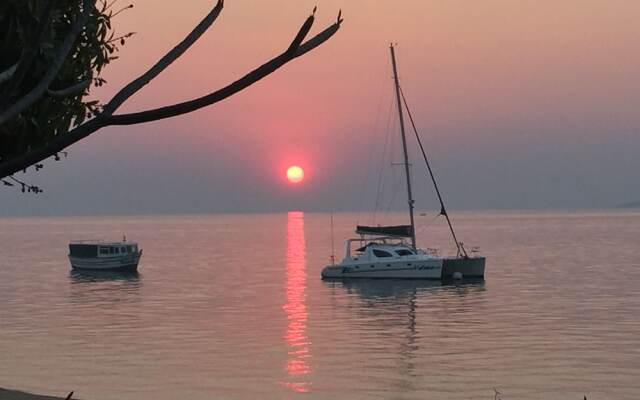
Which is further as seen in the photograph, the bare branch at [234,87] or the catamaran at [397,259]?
the catamaran at [397,259]

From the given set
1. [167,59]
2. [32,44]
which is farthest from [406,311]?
[32,44]

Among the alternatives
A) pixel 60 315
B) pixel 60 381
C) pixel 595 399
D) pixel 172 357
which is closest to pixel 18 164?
pixel 595 399

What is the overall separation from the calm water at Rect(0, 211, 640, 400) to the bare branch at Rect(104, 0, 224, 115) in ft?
83.2

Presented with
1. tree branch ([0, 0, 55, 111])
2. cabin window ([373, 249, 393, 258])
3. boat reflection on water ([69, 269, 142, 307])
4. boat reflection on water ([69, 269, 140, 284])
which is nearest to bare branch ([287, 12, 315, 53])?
tree branch ([0, 0, 55, 111])

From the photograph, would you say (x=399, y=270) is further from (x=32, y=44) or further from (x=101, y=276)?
(x=32, y=44)

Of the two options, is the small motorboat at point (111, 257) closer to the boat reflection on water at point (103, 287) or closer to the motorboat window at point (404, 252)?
the boat reflection on water at point (103, 287)

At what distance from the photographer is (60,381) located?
3456 centimetres

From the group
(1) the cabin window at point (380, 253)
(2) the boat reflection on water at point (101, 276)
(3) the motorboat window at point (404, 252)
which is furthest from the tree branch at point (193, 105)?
(2) the boat reflection on water at point (101, 276)

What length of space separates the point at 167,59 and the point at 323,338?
41.3 meters

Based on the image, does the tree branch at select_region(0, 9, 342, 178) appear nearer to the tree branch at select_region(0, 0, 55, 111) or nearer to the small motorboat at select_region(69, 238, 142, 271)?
the tree branch at select_region(0, 0, 55, 111)

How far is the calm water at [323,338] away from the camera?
33.2 meters

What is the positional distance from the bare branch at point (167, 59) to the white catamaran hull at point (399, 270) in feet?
224

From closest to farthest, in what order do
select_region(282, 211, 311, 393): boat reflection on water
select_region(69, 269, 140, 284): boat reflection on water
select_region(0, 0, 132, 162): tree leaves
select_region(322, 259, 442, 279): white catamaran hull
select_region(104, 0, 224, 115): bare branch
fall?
select_region(104, 0, 224, 115): bare branch
select_region(0, 0, 132, 162): tree leaves
select_region(282, 211, 311, 393): boat reflection on water
select_region(322, 259, 442, 279): white catamaran hull
select_region(69, 269, 140, 284): boat reflection on water

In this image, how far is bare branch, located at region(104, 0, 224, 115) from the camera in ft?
21.9
